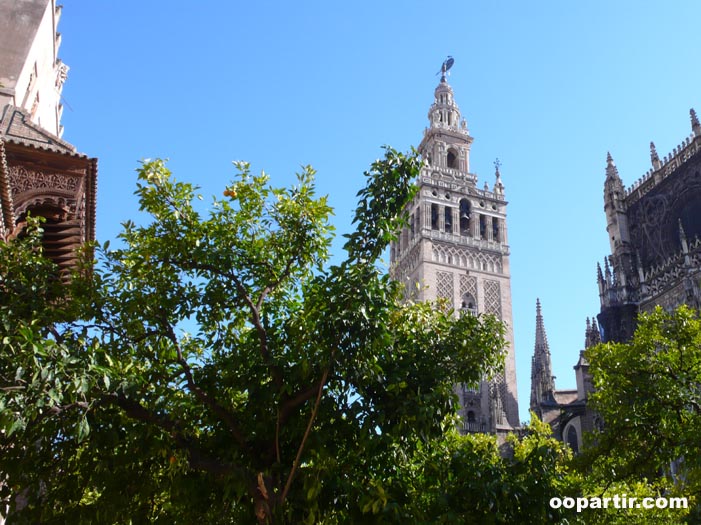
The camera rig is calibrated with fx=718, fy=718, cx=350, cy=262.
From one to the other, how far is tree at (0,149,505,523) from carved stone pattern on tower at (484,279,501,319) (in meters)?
36.4

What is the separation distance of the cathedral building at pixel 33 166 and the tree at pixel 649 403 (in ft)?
28.3

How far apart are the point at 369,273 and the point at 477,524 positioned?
2.94m

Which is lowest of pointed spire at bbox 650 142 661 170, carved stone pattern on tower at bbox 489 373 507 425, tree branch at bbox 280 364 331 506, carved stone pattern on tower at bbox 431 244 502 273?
tree branch at bbox 280 364 331 506

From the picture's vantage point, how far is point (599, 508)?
9.92 metres

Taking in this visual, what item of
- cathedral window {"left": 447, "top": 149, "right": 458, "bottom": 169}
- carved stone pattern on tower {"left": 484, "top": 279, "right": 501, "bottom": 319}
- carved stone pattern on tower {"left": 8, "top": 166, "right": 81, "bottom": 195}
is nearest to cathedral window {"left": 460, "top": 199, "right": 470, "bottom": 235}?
cathedral window {"left": 447, "top": 149, "right": 458, "bottom": 169}

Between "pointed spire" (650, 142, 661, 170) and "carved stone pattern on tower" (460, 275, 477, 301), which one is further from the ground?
"pointed spire" (650, 142, 661, 170)

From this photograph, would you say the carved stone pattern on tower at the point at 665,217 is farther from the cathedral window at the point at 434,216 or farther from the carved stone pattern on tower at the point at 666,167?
the cathedral window at the point at 434,216

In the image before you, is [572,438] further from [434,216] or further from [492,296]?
[434,216]

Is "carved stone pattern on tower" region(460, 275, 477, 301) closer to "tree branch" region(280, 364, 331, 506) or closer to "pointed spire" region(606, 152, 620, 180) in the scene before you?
"pointed spire" region(606, 152, 620, 180)

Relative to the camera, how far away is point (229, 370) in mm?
8469

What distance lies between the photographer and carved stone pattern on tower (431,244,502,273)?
152ft

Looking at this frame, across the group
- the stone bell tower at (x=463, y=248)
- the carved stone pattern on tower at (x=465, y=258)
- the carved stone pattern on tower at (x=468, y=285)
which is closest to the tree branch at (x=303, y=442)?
the stone bell tower at (x=463, y=248)

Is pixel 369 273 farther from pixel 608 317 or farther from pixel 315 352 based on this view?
pixel 608 317

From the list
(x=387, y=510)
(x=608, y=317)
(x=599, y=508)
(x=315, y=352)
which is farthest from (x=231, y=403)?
(x=608, y=317)
